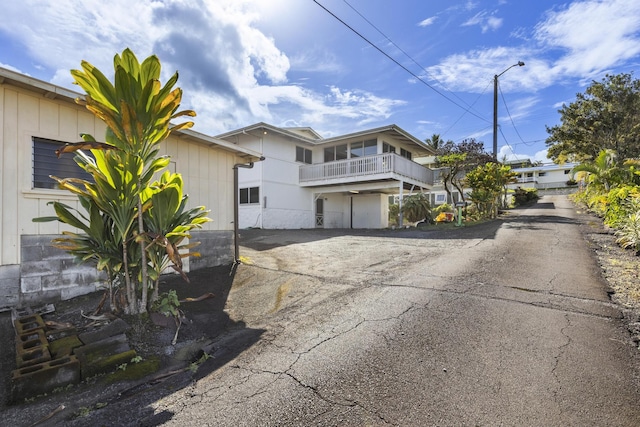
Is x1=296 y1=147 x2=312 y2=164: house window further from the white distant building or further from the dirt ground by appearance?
the white distant building

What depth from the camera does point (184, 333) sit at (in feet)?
13.3

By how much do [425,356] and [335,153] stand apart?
55.3ft

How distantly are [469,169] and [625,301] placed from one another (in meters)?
15.1

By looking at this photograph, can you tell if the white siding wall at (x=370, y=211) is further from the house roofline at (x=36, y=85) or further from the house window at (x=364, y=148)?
the house roofline at (x=36, y=85)

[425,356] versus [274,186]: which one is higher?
[274,186]

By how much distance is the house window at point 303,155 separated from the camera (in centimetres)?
1861

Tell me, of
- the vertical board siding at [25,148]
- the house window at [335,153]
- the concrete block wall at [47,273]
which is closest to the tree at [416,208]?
the house window at [335,153]

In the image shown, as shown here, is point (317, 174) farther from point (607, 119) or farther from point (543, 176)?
point (543, 176)

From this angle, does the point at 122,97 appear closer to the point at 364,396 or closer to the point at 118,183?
the point at 118,183

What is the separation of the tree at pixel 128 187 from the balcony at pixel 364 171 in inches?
505

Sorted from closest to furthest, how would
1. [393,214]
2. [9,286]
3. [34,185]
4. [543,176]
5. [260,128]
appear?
1. [9,286]
2. [34,185]
3. [260,128]
4. [393,214]
5. [543,176]

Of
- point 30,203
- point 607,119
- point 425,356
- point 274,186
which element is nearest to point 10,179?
point 30,203

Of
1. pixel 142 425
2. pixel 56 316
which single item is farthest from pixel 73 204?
pixel 142 425

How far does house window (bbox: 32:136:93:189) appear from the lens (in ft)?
16.1
